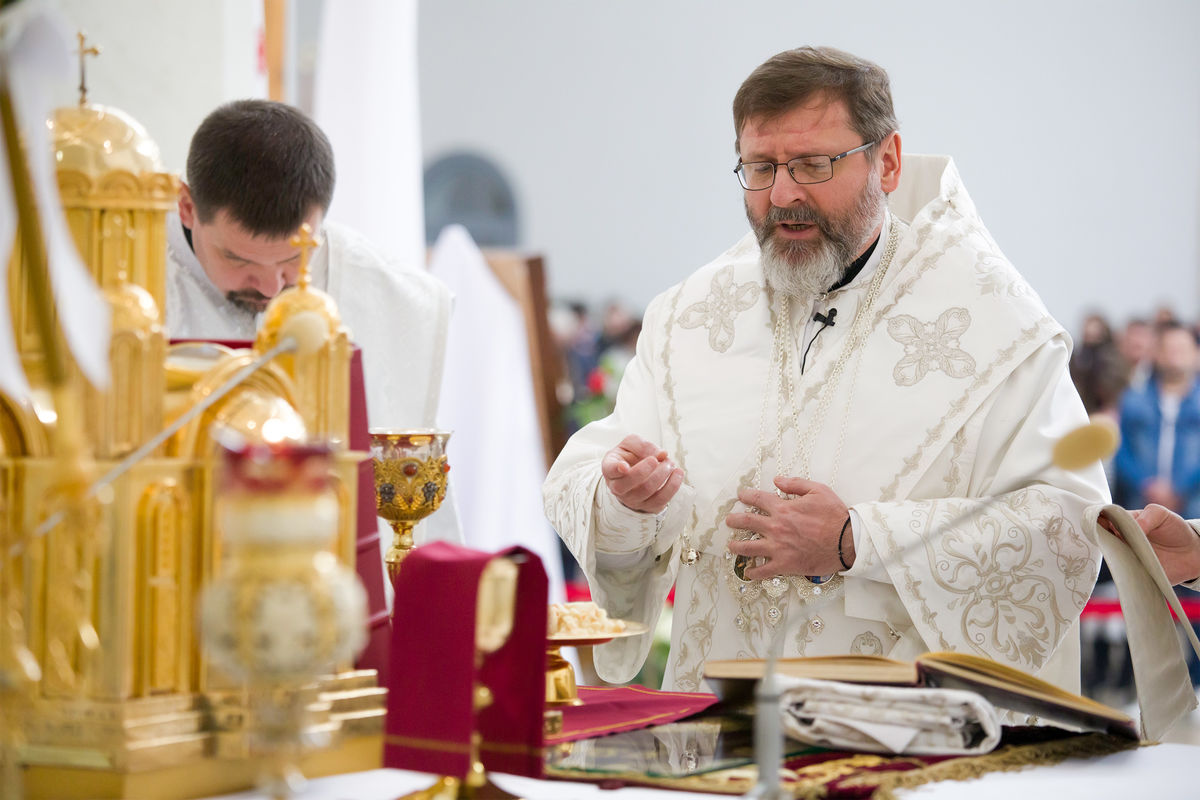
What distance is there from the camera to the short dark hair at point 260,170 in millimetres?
2883

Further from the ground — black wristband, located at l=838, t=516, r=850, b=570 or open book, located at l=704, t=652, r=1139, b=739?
black wristband, located at l=838, t=516, r=850, b=570

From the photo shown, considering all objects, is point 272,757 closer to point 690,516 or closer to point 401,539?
point 401,539

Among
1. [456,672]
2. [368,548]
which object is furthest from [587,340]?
[456,672]

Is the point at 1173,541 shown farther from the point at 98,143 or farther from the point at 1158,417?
Answer: the point at 1158,417

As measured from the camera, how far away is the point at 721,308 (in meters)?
3.18

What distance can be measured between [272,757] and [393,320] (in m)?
2.38

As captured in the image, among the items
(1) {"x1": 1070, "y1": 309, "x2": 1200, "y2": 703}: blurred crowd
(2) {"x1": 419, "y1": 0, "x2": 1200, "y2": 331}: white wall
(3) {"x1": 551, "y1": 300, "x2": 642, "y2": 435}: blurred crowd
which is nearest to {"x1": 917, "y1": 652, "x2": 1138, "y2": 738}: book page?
(1) {"x1": 1070, "y1": 309, "x2": 1200, "y2": 703}: blurred crowd

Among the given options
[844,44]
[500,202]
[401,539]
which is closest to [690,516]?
[401,539]

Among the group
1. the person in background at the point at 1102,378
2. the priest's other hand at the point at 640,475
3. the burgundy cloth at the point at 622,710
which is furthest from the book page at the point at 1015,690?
the person in background at the point at 1102,378

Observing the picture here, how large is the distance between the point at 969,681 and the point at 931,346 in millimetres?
1229

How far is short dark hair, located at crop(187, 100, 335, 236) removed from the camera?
9.46ft

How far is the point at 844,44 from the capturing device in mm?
13141

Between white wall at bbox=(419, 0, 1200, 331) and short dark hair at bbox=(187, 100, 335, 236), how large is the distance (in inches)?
420

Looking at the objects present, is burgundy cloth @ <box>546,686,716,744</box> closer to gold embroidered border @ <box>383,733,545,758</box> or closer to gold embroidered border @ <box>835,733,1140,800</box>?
gold embroidered border @ <box>383,733,545,758</box>
